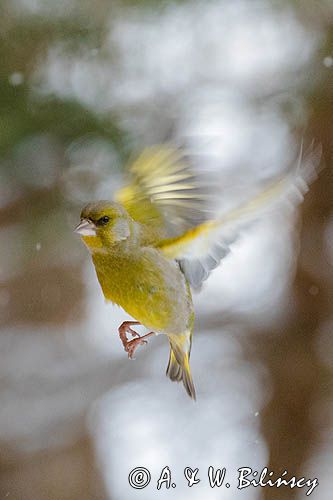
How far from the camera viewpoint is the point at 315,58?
1085 mm

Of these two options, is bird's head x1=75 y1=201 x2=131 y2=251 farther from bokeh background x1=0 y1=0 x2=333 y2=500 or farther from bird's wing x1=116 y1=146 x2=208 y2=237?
bokeh background x1=0 y1=0 x2=333 y2=500

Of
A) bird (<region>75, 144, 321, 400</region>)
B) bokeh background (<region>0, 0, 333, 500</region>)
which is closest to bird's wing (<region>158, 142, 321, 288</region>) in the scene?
bird (<region>75, 144, 321, 400</region>)

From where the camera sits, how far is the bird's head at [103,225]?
31cm

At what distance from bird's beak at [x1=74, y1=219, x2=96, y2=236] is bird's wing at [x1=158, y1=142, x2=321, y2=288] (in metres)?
0.05

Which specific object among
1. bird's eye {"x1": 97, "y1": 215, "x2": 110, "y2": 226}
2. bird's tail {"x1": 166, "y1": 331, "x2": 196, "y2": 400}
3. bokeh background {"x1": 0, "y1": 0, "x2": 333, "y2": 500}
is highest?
bokeh background {"x1": 0, "y1": 0, "x2": 333, "y2": 500}

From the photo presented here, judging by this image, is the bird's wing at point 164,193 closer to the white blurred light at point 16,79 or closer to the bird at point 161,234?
the bird at point 161,234

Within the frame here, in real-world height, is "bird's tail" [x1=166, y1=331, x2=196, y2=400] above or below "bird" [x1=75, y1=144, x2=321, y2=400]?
below

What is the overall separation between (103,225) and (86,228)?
0.01m

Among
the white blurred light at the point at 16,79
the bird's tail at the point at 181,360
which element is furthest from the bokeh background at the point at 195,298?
the bird's tail at the point at 181,360

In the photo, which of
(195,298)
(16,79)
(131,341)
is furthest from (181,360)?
(195,298)

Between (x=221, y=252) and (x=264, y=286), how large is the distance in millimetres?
1126

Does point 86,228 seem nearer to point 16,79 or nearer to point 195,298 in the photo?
point 16,79

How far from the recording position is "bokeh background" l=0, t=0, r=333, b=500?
85 cm

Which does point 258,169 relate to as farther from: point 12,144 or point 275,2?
point 275,2
